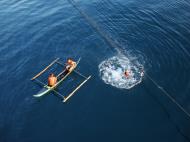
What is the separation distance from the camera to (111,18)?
57.0m

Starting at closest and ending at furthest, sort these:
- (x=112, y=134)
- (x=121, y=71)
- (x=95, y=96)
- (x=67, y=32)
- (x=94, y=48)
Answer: (x=112, y=134), (x=95, y=96), (x=121, y=71), (x=94, y=48), (x=67, y=32)

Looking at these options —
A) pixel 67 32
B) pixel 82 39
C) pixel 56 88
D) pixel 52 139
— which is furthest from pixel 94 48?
pixel 52 139

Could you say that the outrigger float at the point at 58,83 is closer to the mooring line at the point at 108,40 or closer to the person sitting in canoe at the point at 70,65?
the person sitting in canoe at the point at 70,65

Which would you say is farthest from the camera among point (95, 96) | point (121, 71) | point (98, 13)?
point (98, 13)

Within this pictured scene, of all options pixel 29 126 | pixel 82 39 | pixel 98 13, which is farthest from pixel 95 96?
pixel 98 13

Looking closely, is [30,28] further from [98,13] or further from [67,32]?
[98,13]

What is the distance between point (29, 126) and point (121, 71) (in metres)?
17.6

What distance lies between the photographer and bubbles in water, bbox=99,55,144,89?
4250 centimetres

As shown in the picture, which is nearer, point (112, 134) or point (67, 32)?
point (112, 134)

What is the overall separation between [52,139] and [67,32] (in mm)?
25947

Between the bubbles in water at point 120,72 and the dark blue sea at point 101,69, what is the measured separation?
6.5 inches

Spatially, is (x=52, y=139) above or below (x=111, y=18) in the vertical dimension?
below

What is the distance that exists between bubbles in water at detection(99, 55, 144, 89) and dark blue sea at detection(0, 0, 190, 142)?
0.17 m

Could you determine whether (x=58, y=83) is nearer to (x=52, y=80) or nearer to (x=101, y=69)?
(x=52, y=80)
